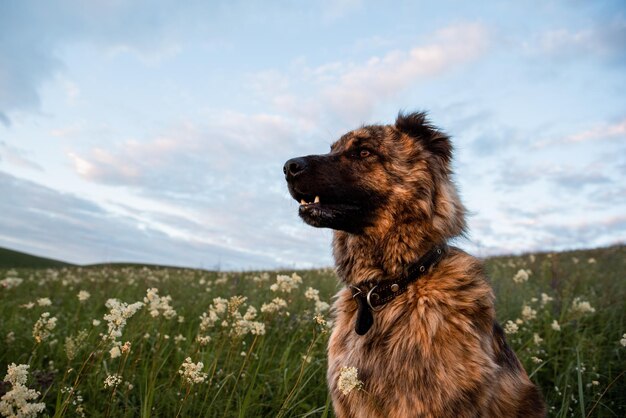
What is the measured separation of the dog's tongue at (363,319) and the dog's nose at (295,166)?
1.19 meters

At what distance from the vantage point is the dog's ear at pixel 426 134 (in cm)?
400

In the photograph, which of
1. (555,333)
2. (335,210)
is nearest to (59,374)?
(335,210)

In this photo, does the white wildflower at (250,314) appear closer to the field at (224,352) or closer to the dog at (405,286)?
the field at (224,352)

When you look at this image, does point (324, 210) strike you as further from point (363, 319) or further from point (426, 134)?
point (426, 134)

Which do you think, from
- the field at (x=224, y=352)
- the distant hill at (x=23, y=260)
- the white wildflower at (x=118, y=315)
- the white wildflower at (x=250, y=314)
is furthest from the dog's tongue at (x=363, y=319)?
the distant hill at (x=23, y=260)

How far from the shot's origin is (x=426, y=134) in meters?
4.08

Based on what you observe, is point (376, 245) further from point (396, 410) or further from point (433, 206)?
point (396, 410)

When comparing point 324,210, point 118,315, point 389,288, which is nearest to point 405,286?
point 389,288

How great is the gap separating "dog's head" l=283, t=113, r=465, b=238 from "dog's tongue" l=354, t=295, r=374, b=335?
0.68 metres

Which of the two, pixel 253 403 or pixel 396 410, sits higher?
pixel 396 410

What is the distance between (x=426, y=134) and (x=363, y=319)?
1866 mm

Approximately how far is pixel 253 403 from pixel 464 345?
78.7 inches

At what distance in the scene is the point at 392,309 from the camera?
127 inches

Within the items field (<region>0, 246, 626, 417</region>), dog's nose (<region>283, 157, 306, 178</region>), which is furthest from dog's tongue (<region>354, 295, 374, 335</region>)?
dog's nose (<region>283, 157, 306, 178</region>)
